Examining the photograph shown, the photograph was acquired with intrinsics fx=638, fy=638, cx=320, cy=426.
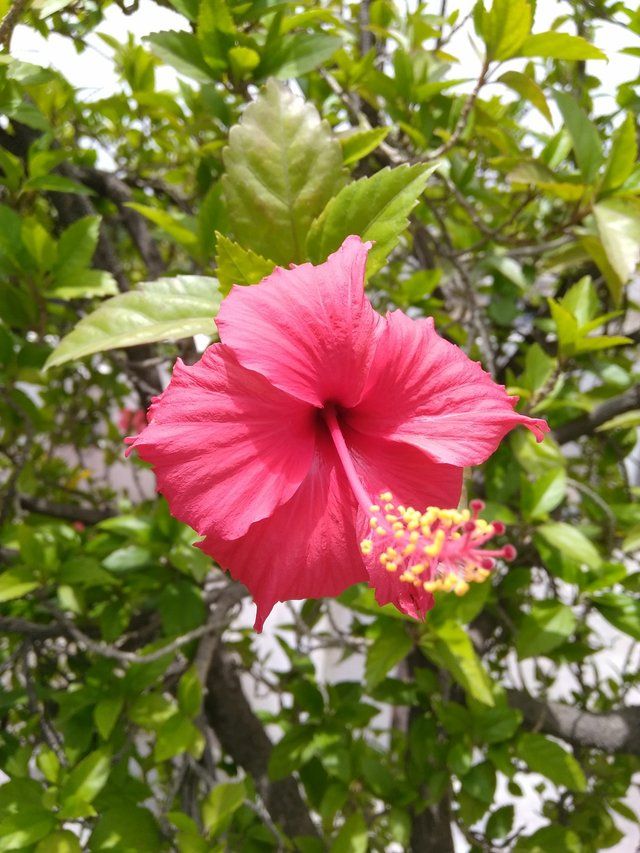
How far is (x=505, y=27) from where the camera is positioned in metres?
0.75

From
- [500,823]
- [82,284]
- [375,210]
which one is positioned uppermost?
[375,210]

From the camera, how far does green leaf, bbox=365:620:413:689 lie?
90 cm

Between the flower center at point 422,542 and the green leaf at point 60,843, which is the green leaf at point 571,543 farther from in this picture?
the green leaf at point 60,843

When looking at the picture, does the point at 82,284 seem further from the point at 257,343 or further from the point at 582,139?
→ the point at 582,139

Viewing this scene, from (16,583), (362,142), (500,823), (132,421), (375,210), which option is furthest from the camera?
(132,421)

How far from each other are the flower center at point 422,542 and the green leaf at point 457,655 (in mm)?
399

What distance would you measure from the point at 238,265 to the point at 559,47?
523 millimetres

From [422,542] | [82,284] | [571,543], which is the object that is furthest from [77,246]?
[571,543]

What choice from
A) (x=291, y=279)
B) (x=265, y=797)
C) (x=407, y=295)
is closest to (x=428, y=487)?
(x=291, y=279)

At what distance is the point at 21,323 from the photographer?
97cm

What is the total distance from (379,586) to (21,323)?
2.44 feet

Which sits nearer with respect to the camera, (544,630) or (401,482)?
(401,482)

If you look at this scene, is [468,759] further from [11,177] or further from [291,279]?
[11,177]

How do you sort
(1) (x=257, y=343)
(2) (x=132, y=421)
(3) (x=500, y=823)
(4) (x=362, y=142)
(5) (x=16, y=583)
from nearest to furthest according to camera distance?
(1) (x=257, y=343) → (4) (x=362, y=142) → (5) (x=16, y=583) → (3) (x=500, y=823) → (2) (x=132, y=421)
